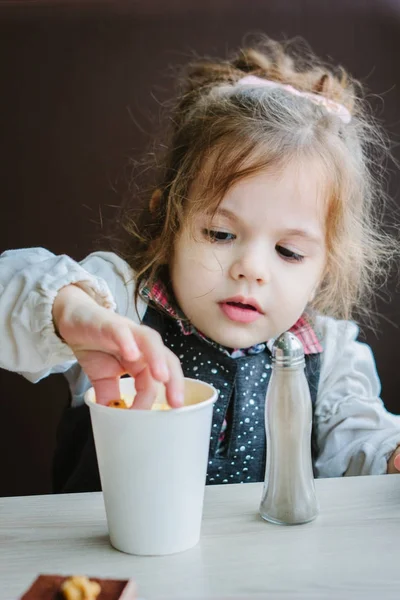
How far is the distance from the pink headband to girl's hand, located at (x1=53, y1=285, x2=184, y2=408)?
1.61 feet

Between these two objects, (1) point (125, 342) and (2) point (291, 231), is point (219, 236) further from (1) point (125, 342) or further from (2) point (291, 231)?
(1) point (125, 342)

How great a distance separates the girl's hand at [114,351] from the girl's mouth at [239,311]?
0.85 ft

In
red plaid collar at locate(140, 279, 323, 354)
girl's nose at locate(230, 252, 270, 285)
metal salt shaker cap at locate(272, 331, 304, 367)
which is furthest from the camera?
red plaid collar at locate(140, 279, 323, 354)

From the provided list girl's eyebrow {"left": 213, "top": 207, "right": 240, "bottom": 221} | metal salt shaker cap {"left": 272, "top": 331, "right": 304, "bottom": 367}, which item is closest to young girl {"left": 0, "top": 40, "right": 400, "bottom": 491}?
girl's eyebrow {"left": 213, "top": 207, "right": 240, "bottom": 221}

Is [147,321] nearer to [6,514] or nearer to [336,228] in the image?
[336,228]

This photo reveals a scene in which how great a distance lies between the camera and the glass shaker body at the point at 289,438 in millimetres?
612

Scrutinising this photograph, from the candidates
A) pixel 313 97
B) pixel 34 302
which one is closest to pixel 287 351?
pixel 34 302

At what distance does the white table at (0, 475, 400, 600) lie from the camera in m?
0.50

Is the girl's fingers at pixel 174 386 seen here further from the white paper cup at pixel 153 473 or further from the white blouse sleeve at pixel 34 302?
the white blouse sleeve at pixel 34 302

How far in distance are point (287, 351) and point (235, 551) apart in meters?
0.16

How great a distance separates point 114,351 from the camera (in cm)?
57

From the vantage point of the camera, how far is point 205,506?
0.63 metres

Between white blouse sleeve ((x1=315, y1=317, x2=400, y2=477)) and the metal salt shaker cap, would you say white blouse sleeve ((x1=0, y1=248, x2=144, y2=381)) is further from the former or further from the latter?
white blouse sleeve ((x1=315, y1=317, x2=400, y2=477))

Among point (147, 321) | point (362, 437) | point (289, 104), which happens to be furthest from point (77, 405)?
point (289, 104)
